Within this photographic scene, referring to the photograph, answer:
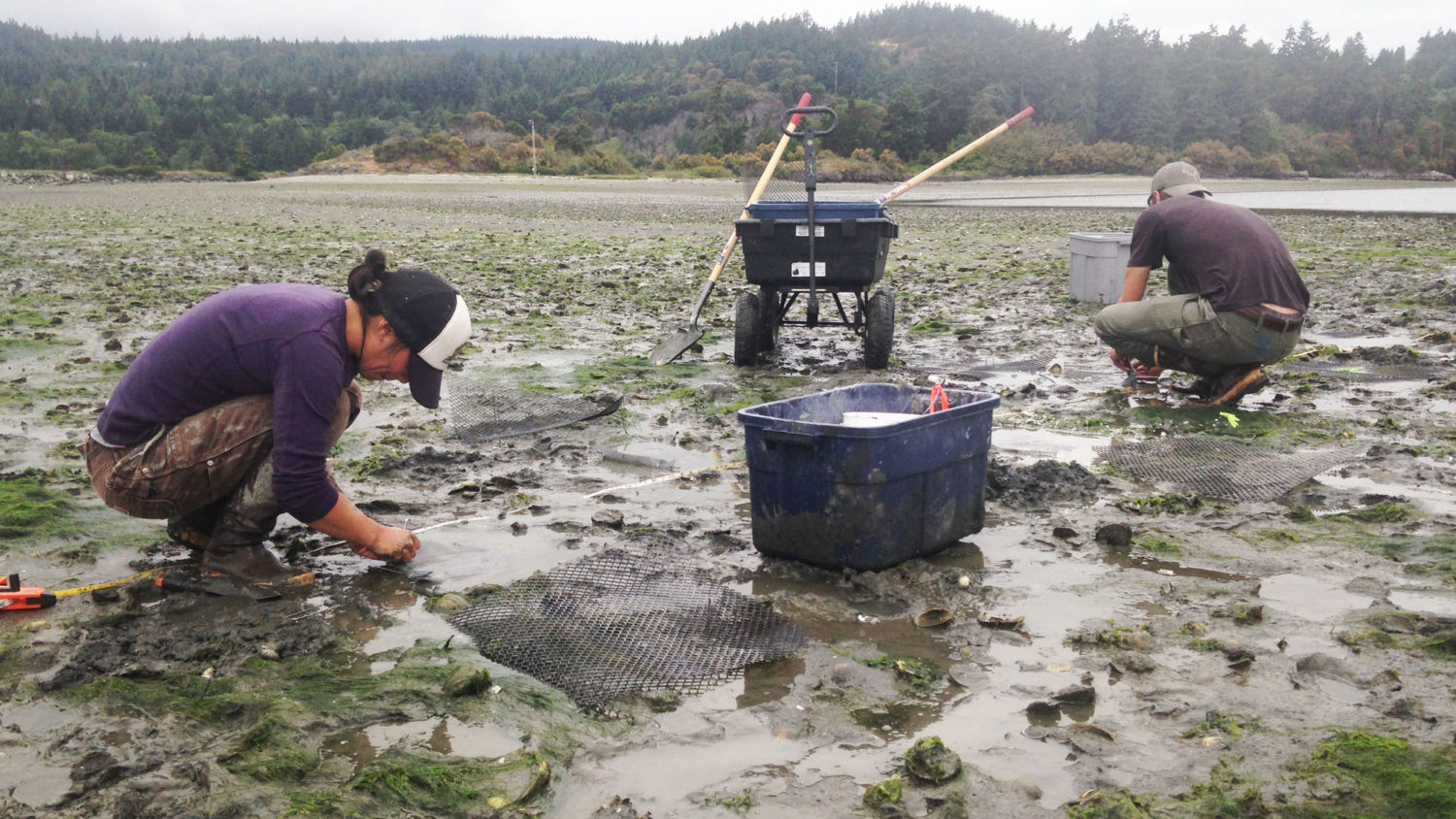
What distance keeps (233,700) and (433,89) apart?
14549 cm

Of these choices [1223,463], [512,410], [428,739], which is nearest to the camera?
[428,739]

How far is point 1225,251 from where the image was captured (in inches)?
257

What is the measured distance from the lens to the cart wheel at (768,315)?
26.4 ft

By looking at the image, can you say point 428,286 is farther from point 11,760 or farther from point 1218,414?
point 1218,414

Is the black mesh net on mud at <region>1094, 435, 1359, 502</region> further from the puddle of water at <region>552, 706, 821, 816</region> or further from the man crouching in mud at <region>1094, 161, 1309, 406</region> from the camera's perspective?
the puddle of water at <region>552, 706, 821, 816</region>

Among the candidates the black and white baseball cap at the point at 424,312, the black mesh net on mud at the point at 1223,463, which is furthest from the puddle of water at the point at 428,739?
the black mesh net on mud at the point at 1223,463

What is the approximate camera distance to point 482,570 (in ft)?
13.6

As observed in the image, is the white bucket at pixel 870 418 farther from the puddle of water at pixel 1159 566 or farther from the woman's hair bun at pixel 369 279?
the woman's hair bun at pixel 369 279

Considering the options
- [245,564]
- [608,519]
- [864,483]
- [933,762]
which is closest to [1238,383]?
[864,483]

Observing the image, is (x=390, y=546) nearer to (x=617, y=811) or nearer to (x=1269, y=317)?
(x=617, y=811)

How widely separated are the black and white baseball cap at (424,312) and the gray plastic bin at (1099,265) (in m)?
8.40

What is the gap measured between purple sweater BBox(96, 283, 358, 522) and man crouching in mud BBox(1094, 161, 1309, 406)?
16.1 feet

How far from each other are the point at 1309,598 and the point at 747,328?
4.73 m

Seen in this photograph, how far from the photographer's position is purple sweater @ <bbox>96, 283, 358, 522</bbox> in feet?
11.6
